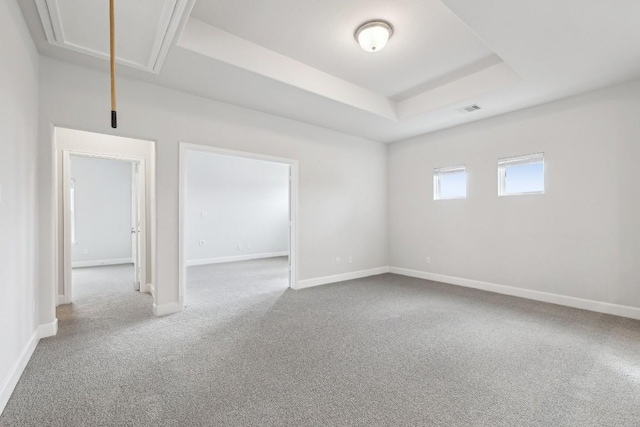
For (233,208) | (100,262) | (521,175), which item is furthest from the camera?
(233,208)

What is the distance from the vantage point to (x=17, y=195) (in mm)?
2258

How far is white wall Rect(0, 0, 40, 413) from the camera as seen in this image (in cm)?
194

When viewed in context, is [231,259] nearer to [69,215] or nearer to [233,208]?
[233,208]

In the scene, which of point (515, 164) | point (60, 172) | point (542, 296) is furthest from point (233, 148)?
point (542, 296)

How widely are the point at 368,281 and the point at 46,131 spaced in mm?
4772

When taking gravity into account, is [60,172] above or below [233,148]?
below

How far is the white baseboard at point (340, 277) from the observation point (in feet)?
16.2

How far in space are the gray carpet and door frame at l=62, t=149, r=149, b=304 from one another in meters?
0.44

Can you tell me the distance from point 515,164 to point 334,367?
404cm

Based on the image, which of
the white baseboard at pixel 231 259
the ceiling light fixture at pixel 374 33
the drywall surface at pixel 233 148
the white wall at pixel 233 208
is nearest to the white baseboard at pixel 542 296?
the drywall surface at pixel 233 148

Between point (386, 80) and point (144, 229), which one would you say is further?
point (144, 229)

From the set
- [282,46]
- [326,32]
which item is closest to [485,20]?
[326,32]

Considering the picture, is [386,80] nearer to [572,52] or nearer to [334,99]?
[334,99]

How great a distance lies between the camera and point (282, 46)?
3.21 m
